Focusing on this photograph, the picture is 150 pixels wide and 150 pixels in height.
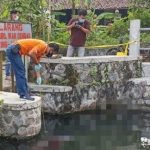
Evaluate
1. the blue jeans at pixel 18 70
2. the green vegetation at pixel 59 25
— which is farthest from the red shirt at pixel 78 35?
the blue jeans at pixel 18 70

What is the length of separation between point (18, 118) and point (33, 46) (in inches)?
58.0

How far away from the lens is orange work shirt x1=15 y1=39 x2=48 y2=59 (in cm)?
873

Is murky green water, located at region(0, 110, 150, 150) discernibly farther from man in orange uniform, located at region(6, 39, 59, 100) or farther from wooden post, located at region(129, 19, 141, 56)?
wooden post, located at region(129, 19, 141, 56)

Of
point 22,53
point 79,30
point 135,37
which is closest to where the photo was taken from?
point 22,53

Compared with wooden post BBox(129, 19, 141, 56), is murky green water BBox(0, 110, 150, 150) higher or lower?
lower

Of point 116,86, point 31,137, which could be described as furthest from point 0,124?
point 116,86

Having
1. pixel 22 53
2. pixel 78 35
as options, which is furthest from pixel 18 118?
pixel 78 35

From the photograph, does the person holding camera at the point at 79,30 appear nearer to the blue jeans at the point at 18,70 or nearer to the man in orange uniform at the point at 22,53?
the man in orange uniform at the point at 22,53

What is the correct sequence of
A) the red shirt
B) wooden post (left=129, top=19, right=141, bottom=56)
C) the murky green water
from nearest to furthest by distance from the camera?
the murky green water < the red shirt < wooden post (left=129, top=19, right=141, bottom=56)

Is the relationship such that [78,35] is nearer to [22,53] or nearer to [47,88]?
[47,88]

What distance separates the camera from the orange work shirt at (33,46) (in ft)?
28.6

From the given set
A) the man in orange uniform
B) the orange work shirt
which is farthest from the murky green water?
the orange work shirt

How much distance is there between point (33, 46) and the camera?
8836 millimetres

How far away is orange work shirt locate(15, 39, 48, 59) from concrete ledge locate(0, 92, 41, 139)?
3.24 feet
